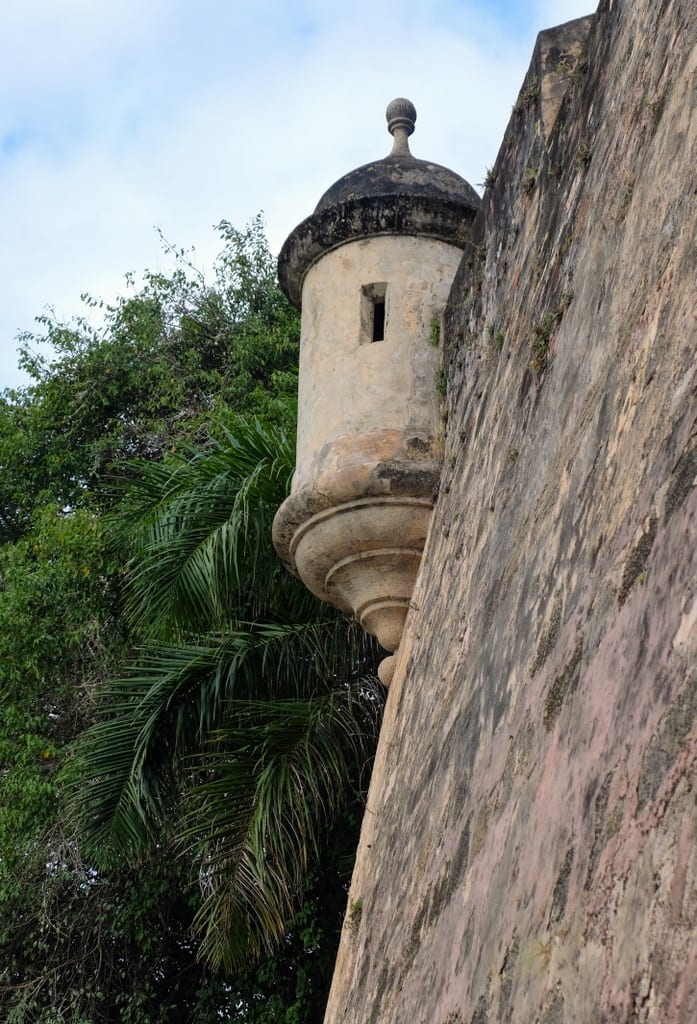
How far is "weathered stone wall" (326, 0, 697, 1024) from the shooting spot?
1856mm

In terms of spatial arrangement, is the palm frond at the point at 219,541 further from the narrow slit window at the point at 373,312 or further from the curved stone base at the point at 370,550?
the narrow slit window at the point at 373,312

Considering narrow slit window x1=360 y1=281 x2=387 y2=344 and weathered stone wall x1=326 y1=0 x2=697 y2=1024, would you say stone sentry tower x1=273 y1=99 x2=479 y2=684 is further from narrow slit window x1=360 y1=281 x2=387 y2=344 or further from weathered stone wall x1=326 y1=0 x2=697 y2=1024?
weathered stone wall x1=326 y1=0 x2=697 y2=1024

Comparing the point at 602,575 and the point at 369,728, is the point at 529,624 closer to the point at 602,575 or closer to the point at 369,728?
the point at 602,575

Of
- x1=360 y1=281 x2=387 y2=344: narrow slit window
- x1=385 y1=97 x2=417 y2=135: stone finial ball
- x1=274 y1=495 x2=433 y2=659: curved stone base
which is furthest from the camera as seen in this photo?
x1=385 y1=97 x2=417 y2=135: stone finial ball

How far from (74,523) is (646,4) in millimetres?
7737

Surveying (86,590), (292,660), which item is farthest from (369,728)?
(86,590)

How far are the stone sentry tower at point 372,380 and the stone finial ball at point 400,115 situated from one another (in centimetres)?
45

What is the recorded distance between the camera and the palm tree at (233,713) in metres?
6.54

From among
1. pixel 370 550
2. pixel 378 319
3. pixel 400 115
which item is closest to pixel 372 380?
pixel 378 319

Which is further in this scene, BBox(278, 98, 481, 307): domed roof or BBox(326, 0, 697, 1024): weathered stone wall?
BBox(278, 98, 481, 307): domed roof

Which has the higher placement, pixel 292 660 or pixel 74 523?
pixel 74 523

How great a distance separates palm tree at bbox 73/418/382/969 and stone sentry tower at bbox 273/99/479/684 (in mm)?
1517

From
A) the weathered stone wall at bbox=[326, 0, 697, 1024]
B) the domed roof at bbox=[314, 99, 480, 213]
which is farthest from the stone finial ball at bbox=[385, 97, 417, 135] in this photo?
the weathered stone wall at bbox=[326, 0, 697, 1024]

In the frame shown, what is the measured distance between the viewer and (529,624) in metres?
2.92
